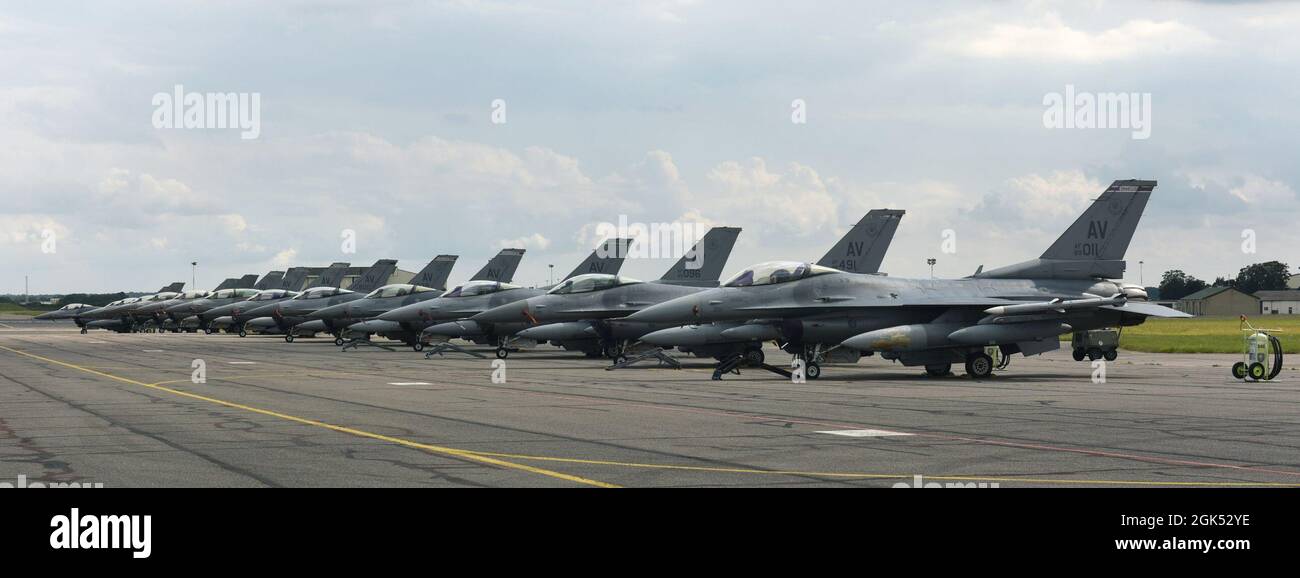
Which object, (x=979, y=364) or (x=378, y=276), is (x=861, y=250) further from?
(x=378, y=276)

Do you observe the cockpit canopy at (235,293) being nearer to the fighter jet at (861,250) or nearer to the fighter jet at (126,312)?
the fighter jet at (126,312)

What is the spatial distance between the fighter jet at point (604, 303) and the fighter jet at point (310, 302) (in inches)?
871

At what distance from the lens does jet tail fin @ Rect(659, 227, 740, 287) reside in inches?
1861

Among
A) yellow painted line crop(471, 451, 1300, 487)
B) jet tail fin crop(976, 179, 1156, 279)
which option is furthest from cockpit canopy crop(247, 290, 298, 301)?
yellow painted line crop(471, 451, 1300, 487)

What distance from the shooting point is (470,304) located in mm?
52406

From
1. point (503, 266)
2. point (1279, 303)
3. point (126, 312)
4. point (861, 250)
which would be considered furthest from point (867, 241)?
point (1279, 303)

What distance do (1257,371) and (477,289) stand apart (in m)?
32.2

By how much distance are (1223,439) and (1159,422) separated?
2593mm

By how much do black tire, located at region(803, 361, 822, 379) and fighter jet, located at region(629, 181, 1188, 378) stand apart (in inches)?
1.5

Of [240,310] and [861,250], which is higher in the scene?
[861,250]

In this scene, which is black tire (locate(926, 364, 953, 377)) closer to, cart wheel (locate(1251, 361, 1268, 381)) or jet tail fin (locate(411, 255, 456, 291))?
cart wheel (locate(1251, 361, 1268, 381))
